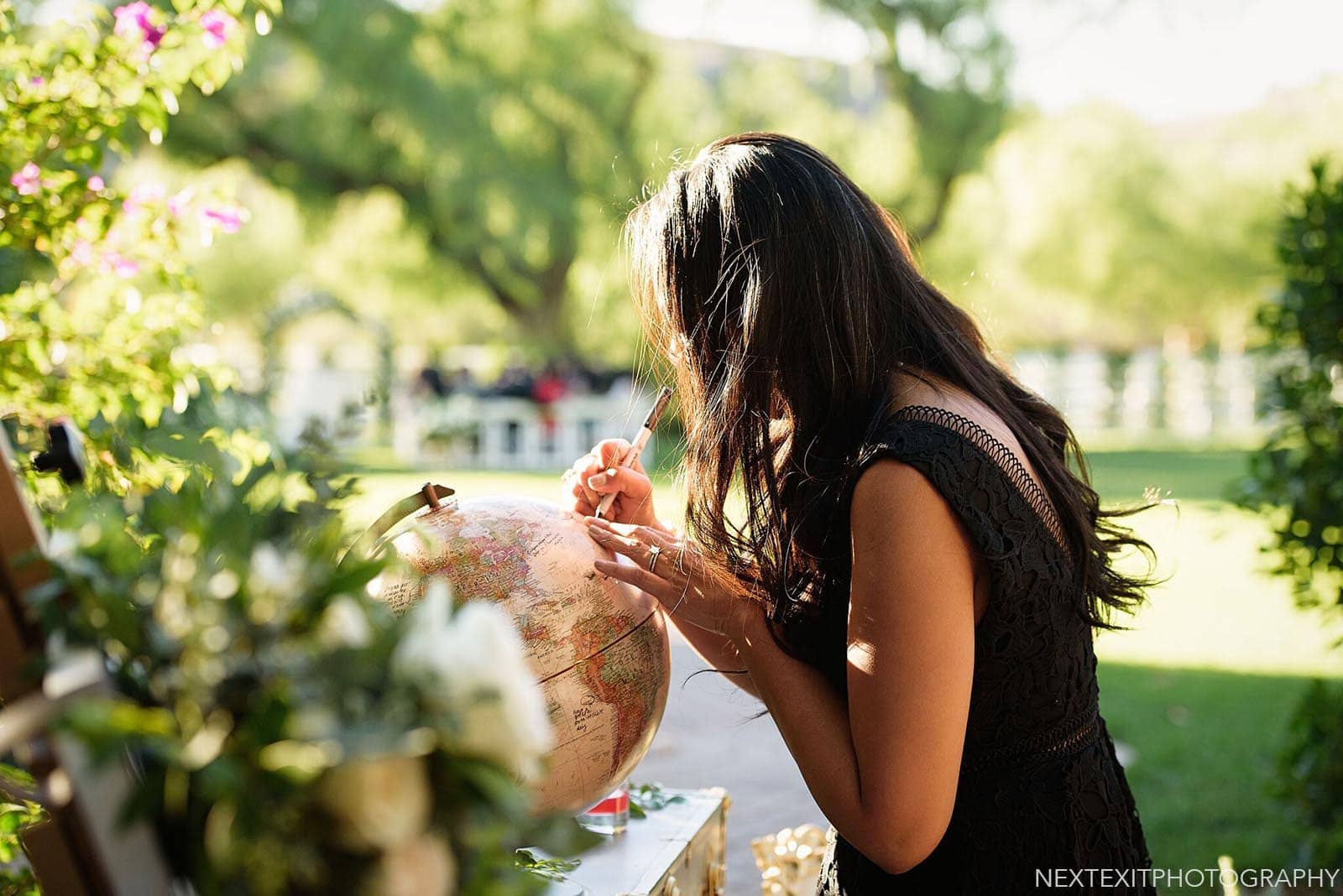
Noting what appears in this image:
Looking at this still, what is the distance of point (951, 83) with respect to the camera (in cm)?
2178

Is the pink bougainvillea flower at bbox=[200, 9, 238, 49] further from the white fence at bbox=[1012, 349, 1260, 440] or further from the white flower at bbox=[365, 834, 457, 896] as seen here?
the white fence at bbox=[1012, 349, 1260, 440]

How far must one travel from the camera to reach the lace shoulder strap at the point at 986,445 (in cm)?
188

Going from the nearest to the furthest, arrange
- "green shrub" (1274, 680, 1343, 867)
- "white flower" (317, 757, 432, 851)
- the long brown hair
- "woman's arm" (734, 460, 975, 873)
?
"white flower" (317, 757, 432, 851) → "woman's arm" (734, 460, 975, 873) → the long brown hair → "green shrub" (1274, 680, 1343, 867)

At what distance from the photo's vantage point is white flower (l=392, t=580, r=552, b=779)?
93 cm

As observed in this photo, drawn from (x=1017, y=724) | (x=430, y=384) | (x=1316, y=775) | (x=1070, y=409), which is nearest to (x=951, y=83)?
(x=1070, y=409)

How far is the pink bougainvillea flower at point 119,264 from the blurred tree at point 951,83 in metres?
19.9

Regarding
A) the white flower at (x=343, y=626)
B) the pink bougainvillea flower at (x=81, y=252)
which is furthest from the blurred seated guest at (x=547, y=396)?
the white flower at (x=343, y=626)

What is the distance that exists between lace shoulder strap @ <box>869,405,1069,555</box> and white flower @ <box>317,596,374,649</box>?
1.03 meters

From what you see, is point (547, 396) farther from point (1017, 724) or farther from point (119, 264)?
point (1017, 724)

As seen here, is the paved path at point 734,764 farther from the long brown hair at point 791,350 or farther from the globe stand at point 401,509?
the globe stand at point 401,509

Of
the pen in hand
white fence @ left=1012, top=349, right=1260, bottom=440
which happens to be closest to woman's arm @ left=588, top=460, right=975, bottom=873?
the pen in hand

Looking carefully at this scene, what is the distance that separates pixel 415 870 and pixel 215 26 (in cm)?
222

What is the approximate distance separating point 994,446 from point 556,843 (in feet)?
3.70

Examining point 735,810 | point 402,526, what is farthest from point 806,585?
point 735,810
